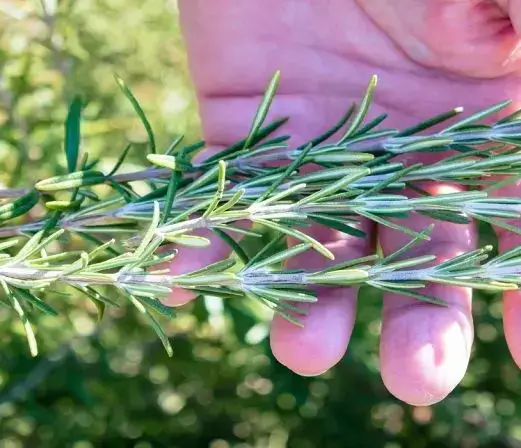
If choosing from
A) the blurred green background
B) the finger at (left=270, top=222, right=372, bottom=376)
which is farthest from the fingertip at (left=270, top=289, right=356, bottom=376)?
the blurred green background

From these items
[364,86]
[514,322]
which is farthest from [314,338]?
[364,86]

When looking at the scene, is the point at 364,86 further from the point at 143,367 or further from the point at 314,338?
the point at 143,367

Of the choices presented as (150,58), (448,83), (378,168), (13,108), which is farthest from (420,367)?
(150,58)

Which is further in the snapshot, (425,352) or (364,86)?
(364,86)

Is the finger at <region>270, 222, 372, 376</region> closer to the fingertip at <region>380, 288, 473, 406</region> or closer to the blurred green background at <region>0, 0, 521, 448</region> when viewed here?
the fingertip at <region>380, 288, 473, 406</region>

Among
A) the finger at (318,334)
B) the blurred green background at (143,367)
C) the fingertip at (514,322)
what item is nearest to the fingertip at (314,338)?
the finger at (318,334)

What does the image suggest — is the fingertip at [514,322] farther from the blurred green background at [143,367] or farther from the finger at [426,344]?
the blurred green background at [143,367]
